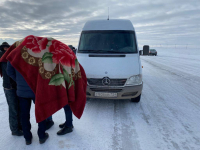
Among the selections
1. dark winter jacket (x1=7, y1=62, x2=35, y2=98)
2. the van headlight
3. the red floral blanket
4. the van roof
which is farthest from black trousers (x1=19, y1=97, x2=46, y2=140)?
the van roof

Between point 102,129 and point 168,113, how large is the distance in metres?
1.92

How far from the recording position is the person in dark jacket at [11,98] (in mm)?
2695

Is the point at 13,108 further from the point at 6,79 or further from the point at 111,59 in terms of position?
the point at 111,59

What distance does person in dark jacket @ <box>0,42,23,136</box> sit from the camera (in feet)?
8.84

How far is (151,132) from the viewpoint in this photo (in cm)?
314

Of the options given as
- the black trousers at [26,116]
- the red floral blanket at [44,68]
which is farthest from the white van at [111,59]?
the black trousers at [26,116]

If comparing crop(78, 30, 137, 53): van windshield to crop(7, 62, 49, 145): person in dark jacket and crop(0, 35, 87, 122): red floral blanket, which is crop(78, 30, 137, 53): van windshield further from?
crop(7, 62, 49, 145): person in dark jacket

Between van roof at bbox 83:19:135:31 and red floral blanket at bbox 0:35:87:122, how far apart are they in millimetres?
2862

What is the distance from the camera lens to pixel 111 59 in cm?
423

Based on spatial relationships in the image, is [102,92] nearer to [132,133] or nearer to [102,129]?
[102,129]

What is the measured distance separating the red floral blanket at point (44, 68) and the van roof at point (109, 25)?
286cm

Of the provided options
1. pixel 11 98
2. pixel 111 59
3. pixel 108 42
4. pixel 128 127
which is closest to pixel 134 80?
pixel 111 59

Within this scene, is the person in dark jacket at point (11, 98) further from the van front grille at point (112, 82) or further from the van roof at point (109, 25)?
the van roof at point (109, 25)

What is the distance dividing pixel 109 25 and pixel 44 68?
344 cm
